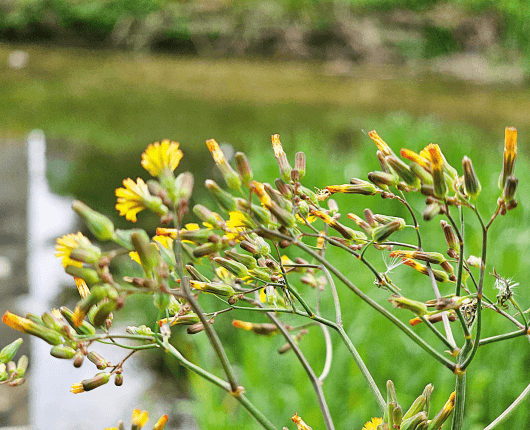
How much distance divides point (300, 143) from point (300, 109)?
15.1ft

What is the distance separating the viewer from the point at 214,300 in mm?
1887

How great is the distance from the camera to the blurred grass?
130 centimetres

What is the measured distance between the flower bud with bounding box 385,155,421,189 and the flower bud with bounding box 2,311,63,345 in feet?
0.80

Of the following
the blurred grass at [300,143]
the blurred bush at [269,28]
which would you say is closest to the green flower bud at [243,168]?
the blurred grass at [300,143]

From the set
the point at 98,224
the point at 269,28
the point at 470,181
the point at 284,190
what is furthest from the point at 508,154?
the point at 269,28

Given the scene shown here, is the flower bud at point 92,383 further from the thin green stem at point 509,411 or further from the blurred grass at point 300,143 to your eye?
the blurred grass at point 300,143

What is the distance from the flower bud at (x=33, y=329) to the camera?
33 centimetres

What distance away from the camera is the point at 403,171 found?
38 centimetres

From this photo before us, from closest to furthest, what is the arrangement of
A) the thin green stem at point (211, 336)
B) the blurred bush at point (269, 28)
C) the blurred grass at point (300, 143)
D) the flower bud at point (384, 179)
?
the thin green stem at point (211, 336) → the flower bud at point (384, 179) → the blurred grass at point (300, 143) → the blurred bush at point (269, 28)

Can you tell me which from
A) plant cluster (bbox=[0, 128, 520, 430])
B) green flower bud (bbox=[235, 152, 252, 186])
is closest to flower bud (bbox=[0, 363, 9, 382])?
plant cluster (bbox=[0, 128, 520, 430])

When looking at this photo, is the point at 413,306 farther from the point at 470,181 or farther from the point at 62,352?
the point at 62,352

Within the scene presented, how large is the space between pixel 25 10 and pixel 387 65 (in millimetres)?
7611

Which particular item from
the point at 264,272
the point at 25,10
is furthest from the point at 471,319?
the point at 25,10

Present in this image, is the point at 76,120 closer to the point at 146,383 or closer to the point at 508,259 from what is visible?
the point at 146,383
